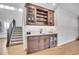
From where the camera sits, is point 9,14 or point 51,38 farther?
point 51,38

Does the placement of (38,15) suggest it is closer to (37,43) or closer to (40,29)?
(40,29)

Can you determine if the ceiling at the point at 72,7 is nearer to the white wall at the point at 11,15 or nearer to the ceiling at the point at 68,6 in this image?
the ceiling at the point at 68,6

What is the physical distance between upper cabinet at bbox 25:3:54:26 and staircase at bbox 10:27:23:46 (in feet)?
0.69

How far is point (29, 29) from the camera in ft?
7.30

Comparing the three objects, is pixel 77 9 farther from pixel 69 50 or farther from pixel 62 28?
pixel 69 50

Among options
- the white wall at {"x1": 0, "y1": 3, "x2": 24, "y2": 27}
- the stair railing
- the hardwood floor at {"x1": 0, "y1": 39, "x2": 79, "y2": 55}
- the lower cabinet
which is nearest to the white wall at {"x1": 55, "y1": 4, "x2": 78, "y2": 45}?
the hardwood floor at {"x1": 0, "y1": 39, "x2": 79, "y2": 55}

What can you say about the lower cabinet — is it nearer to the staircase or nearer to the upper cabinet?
the staircase

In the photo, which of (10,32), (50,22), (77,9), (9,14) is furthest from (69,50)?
(9,14)

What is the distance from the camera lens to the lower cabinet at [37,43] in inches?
87.7

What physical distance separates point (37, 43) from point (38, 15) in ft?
1.67

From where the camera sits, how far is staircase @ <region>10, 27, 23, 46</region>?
7.25 feet

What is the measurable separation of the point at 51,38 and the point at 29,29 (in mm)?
460

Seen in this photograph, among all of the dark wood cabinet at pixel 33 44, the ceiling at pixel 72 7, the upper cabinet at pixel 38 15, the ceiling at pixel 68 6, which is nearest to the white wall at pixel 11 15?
the ceiling at pixel 68 6

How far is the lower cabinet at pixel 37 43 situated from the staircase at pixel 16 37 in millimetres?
158
